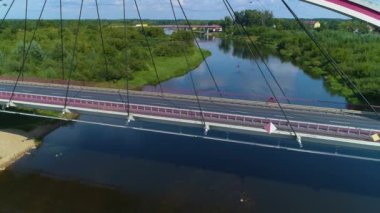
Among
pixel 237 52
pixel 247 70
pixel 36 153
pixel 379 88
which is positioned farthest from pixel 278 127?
pixel 237 52

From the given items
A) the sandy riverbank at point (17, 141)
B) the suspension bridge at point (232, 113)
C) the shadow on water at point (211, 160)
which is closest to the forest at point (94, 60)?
the sandy riverbank at point (17, 141)

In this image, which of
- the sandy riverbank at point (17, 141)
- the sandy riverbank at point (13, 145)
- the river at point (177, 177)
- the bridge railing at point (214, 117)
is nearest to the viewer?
the bridge railing at point (214, 117)

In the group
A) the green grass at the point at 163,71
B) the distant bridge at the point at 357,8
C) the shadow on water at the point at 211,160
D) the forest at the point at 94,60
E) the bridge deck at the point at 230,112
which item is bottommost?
the shadow on water at the point at 211,160

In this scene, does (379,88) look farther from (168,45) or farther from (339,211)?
(168,45)

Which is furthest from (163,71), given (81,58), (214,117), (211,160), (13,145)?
(214,117)

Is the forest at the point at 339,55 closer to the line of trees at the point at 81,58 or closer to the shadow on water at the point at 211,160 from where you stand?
the shadow on water at the point at 211,160

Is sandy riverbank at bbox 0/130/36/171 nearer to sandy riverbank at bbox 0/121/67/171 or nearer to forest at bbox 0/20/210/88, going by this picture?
sandy riverbank at bbox 0/121/67/171
